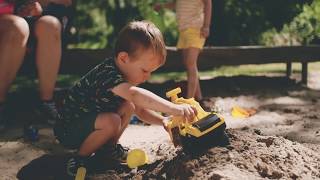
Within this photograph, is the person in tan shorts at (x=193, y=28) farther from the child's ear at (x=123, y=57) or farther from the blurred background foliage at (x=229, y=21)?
the child's ear at (x=123, y=57)

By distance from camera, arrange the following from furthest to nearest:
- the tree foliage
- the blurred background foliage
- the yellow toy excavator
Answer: the blurred background foliage, the tree foliage, the yellow toy excavator

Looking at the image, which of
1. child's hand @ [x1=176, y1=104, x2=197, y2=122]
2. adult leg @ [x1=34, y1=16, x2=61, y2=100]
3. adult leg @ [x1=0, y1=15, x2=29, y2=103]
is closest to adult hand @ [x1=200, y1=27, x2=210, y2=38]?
adult leg @ [x1=34, y1=16, x2=61, y2=100]

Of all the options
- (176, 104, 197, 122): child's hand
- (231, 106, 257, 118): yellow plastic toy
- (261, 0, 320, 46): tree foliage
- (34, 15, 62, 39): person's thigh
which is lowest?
(231, 106, 257, 118): yellow plastic toy

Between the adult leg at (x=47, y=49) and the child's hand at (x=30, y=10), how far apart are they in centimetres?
10

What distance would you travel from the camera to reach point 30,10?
388 cm

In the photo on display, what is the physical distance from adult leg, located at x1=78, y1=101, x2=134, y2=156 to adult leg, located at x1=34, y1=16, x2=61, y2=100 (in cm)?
105

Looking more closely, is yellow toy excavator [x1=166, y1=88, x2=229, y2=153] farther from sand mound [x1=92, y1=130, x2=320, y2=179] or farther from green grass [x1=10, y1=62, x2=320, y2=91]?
green grass [x1=10, y1=62, x2=320, y2=91]

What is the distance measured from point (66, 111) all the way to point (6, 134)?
35.0 inches

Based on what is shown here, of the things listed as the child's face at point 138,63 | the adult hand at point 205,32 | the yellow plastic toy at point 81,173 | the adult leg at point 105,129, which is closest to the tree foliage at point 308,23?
the adult hand at point 205,32

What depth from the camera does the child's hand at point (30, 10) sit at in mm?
3879

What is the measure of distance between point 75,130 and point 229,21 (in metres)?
4.48

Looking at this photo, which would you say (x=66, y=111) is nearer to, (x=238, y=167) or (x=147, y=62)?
(x=147, y=62)

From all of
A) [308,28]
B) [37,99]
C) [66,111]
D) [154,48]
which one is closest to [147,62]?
[154,48]

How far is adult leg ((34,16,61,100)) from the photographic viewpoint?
3.80 metres
